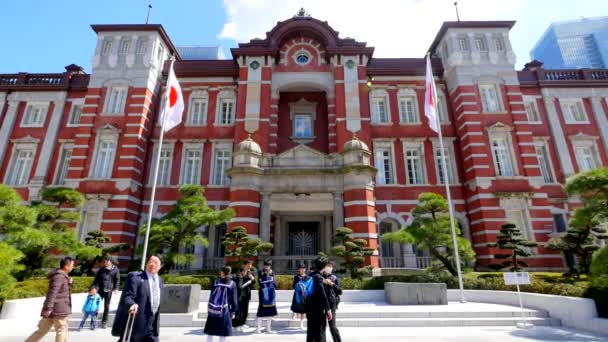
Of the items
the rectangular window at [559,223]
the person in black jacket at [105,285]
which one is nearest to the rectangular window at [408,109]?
the rectangular window at [559,223]

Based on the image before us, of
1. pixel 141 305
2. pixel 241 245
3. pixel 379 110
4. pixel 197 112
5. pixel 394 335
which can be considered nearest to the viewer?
pixel 141 305

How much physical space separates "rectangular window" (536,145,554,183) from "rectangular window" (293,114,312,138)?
14.8m

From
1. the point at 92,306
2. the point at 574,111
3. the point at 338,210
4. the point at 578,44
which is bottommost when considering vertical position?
the point at 92,306

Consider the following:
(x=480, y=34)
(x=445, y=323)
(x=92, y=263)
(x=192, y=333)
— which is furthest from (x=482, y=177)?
(x=92, y=263)

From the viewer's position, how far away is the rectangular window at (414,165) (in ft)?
63.2

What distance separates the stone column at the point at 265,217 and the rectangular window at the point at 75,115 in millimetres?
15117

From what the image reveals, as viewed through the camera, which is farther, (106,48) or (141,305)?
(106,48)

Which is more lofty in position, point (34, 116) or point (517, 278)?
point (34, 116)

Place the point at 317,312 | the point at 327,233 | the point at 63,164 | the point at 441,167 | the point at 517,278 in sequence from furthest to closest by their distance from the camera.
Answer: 1. the point at 63,164
2. the point at 441,167
3. the point at 327,233
4. the point at 517,278
5. the point at 317,312

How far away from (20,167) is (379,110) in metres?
24.1

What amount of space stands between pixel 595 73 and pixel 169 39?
30753 mm

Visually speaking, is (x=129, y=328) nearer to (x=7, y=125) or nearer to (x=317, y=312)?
(x=317, y=312)

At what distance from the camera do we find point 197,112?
2103cm

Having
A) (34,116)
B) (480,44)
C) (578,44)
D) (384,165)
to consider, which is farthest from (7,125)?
(578,44)
